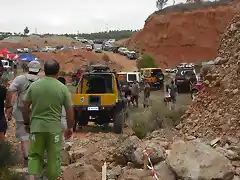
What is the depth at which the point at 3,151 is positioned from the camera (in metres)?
7.62

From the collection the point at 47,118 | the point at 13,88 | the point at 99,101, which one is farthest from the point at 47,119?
the point at 99,101

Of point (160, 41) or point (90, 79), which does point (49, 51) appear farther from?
point (90, 79)

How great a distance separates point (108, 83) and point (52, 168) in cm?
980

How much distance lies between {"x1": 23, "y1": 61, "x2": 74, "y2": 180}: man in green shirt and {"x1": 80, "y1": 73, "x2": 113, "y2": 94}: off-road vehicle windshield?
31.1ft

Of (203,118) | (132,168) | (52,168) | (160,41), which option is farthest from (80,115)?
(160,41)

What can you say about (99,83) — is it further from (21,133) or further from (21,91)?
(21,91)

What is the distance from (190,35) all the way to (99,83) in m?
57.3

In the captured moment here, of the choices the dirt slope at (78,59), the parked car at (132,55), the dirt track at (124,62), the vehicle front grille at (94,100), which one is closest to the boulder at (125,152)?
the vehicle front grille at (94,100)

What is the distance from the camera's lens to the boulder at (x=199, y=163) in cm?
719

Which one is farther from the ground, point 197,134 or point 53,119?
point 53,119

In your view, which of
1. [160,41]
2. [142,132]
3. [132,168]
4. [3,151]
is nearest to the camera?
[3,151]

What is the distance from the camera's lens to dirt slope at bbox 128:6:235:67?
6969 centimetres

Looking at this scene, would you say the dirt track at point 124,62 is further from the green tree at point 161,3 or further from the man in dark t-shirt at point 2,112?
the man in dark t-shirt at point 2,112

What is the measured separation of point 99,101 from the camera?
49.5 feet
